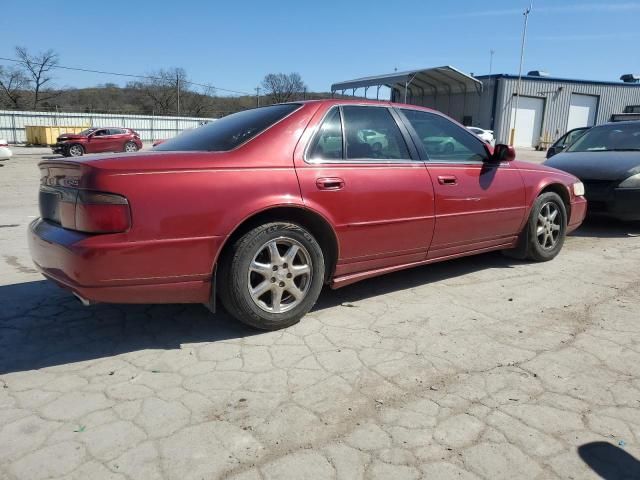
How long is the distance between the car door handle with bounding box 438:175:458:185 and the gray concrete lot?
91 centimetres

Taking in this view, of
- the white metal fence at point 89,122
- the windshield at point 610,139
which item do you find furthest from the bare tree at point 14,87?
the windshield at point 610,139

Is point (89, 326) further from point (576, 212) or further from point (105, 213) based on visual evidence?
point (576, 212)

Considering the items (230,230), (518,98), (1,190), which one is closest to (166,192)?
(230,230)

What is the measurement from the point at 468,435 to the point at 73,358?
88.2 inches

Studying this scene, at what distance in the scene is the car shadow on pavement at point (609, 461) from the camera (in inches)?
79.6

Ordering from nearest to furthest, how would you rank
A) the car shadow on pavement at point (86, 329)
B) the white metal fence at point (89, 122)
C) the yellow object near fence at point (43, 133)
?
the car shadow on pavement at point (86, 329) → the yellow object near fence at point (43, 133) → the white metal fence at point (89, 122)

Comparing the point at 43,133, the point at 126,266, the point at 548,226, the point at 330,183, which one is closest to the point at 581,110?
the point at 43,133

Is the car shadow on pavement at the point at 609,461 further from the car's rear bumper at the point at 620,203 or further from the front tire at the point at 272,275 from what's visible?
the car's rear bumper at the point at 620,203

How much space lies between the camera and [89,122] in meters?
38.3

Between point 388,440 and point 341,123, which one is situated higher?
point 341,123

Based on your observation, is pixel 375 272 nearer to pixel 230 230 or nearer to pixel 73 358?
pixel 230 230

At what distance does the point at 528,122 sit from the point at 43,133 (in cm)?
3505

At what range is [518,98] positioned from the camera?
1481 inches

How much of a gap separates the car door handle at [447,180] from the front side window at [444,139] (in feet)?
0.56
